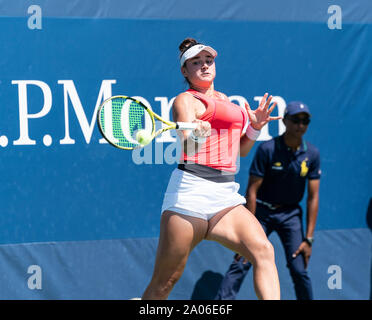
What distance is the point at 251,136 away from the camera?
13.1 feet

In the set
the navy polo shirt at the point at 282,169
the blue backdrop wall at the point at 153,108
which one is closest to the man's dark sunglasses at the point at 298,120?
the navy polo shirt at the point at 282,169

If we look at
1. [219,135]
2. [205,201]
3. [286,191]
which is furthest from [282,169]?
[205,201]

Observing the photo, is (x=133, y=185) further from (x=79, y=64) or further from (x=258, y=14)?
(x=258, y=14)

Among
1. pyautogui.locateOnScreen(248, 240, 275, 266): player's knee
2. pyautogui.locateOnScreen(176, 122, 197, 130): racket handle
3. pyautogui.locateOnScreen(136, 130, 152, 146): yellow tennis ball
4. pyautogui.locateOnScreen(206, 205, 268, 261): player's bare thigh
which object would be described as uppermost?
pyautogui.locateOnScreen(176, 122, 197, 130): racket handle

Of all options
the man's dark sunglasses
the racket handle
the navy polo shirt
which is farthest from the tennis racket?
the man's dark sunglasses

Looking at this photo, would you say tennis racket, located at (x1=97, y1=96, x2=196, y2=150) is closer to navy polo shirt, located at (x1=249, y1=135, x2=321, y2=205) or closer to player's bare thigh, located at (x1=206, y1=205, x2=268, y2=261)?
player's bare thigh, located at (x1=206, y1=205, x2=268, y2=261)

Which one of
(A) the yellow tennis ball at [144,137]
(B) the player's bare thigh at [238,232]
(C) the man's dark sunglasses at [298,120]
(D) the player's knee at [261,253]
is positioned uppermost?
(C) the man's dark sunglasses at [298,120]

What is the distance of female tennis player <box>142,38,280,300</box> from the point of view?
11.8 ft

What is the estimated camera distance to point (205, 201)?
3707mm

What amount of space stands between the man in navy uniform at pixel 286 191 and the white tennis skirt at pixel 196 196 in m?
1.30

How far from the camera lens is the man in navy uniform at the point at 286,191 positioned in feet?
16.6

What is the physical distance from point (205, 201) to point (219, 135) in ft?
1.17

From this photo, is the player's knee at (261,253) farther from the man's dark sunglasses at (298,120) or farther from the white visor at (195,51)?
the man's dark sunglasses at (298,120)

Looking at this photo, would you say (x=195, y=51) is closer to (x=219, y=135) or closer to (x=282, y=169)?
(x=219, y=135)
